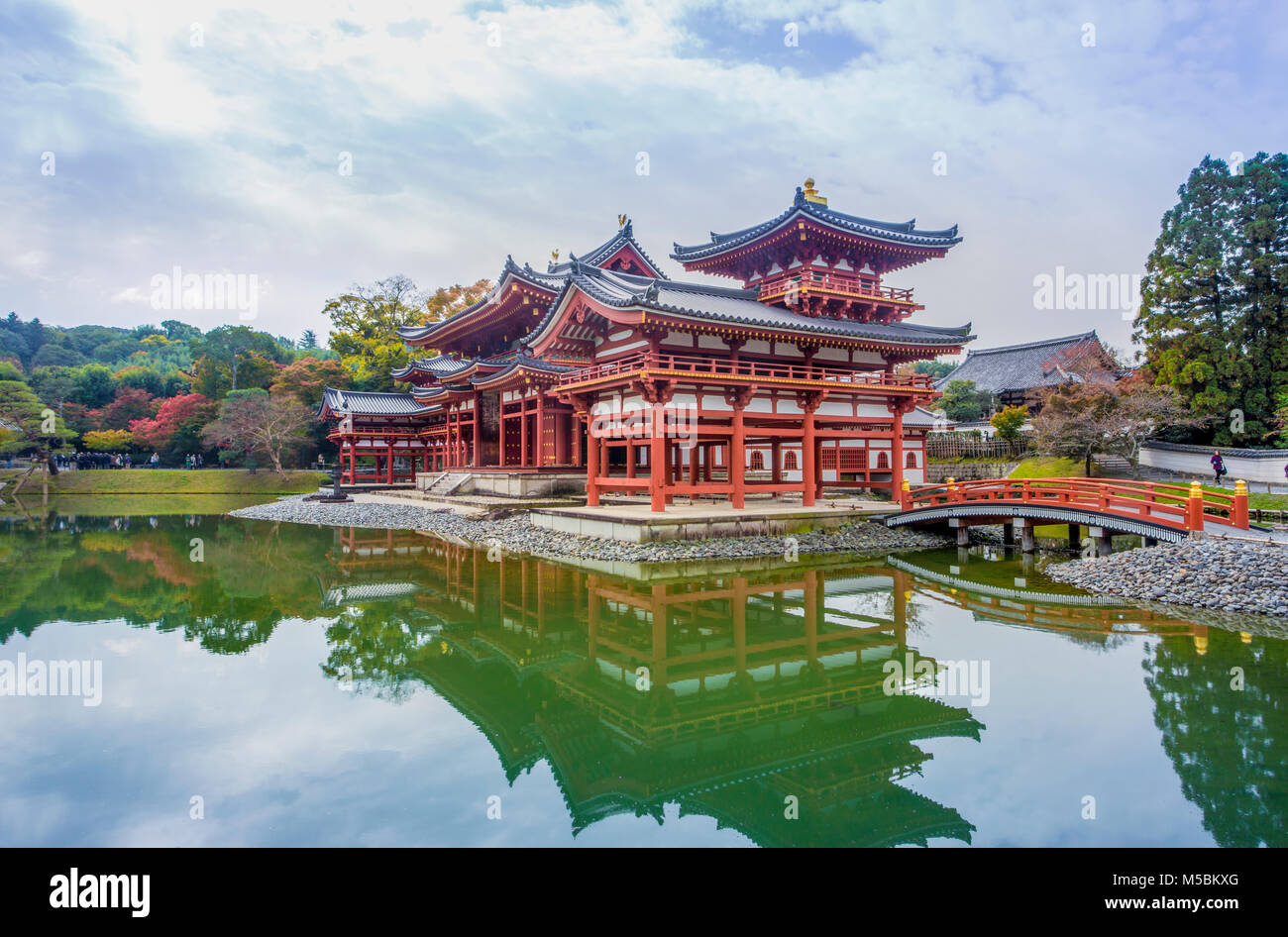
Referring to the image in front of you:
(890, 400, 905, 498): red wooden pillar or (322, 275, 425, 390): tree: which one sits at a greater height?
(322, 275, 425, 390): tree

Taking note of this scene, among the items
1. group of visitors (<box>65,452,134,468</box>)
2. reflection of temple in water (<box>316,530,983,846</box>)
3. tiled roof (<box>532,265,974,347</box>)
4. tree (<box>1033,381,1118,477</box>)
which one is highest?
tiled roof (<box>532,265,974,347</box>)

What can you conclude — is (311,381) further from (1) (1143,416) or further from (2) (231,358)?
(1) (1143,416)

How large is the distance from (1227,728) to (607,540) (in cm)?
1268

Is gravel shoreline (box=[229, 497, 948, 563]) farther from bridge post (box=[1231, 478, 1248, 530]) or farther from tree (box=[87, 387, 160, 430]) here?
tree (box=[87, 387, 160, 430])

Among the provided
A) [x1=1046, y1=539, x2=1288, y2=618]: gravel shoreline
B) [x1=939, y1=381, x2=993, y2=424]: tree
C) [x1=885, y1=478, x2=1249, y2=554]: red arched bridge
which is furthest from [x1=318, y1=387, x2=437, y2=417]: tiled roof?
[x1=1046, y1=539, x2=1288, y2=618]: gravel shoreline

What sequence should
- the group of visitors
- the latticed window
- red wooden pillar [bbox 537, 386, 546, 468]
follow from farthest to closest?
the group of visitors
the latticed window
red wooden pillar [bbox 537, 386, 546, 468]

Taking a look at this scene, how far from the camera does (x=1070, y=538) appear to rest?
19078 millimetres

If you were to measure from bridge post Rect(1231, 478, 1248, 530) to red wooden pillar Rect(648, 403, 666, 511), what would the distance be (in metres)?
12.0

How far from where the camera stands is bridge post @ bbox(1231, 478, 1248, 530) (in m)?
12.8

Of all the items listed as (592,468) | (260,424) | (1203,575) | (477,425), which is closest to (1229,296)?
(1203,575)

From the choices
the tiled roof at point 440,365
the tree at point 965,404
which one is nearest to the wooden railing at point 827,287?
the tiled roof at point 440,365

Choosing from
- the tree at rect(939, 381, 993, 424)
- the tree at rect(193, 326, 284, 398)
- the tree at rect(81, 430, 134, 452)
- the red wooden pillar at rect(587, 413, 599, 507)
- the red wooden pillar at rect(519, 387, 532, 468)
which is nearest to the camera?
the red wooden pillar at rect(587, 413, 599, 507)

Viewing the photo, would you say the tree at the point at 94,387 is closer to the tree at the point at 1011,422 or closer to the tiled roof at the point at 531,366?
the tiled roof at the point at 531,366

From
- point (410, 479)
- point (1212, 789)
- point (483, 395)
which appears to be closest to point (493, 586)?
point (1212, 789)
